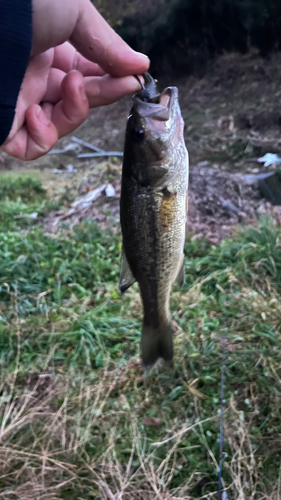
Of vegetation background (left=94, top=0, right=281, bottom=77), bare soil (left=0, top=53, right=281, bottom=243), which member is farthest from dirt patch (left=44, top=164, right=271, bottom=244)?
vegetation background (left=94, top=0, right=281, bottom=77)

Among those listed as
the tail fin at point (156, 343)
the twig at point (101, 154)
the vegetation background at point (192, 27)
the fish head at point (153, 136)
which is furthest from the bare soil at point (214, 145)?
the fish head at point (153, 136)

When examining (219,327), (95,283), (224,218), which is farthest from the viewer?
(224,218)

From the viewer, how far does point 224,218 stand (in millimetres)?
4598

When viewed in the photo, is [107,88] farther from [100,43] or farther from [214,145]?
[214,145]

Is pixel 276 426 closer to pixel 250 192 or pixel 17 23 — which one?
pixel 17 23

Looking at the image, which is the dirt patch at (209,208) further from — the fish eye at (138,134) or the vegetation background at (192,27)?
the vegetation background at (192,27)

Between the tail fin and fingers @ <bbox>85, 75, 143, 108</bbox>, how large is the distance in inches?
52.3

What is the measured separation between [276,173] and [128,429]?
3846 millimetres

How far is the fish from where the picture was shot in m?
1.48

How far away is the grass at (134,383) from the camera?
235cm

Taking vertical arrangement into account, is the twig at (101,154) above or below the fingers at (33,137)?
below

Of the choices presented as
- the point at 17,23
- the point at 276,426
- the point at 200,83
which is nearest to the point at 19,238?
the point at 17,23

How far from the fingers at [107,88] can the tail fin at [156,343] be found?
1328 mm

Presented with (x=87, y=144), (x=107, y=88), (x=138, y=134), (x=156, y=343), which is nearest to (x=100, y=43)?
(x=107, y=88)
